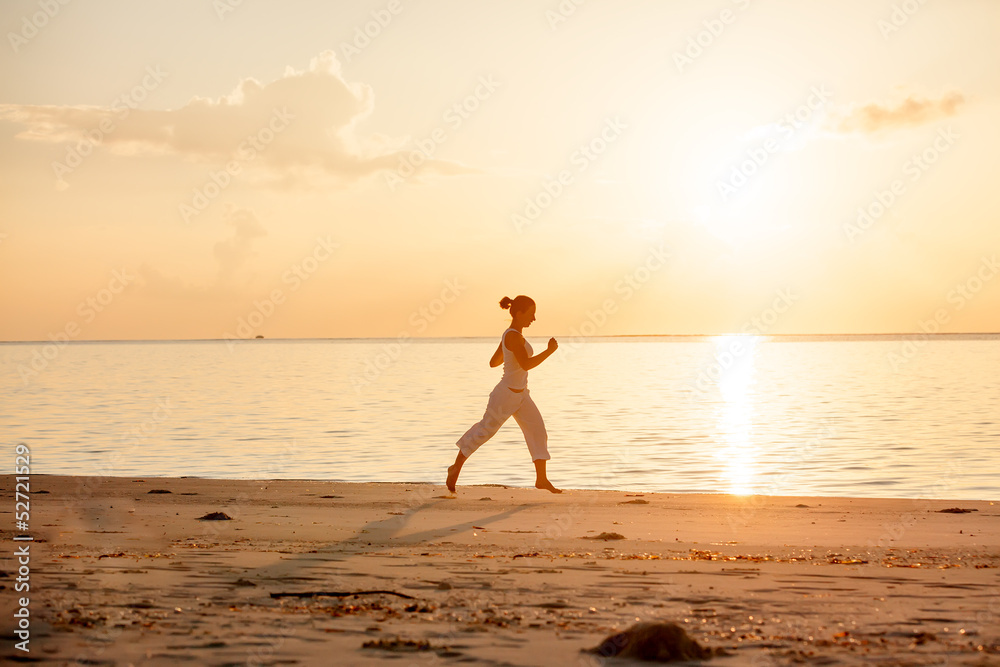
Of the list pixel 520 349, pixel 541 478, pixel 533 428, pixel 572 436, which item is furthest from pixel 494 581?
pixel 572 436

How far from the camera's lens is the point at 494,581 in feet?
20.4

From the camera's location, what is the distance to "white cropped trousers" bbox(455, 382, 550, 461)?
1120 centimetres

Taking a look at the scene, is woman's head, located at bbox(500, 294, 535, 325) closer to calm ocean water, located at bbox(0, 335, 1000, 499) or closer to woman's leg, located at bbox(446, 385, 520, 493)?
woman's leg, located at bbox(446, 385, 520, 493)

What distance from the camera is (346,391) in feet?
144

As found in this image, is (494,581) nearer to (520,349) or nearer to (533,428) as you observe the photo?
(520,349)

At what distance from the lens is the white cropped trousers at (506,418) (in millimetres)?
11203

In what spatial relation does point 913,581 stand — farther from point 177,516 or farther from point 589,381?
point 589,381

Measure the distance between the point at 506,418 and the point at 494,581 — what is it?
490 cm

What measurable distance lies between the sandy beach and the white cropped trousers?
85 centimetres

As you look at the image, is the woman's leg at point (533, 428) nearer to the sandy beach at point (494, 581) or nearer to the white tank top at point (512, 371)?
the white tank top at point (512, 371)

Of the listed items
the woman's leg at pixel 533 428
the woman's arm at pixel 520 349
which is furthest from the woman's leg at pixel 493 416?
the woman's arm at pixel 520 349

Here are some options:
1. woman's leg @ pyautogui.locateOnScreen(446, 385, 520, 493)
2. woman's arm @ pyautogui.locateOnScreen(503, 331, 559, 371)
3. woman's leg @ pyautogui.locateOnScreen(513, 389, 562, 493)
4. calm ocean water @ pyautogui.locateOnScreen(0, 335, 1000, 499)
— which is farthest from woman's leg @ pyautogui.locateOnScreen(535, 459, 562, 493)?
calm ocean water @ pyautogui.locateOnScreen(0, 335, 1000, 499)

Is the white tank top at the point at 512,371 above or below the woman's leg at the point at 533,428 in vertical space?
above

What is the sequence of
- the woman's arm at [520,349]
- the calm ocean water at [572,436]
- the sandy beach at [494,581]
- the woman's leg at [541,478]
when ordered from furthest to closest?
the calm ocean water at [572,436]
the woman's leg at [541,478]
the woman's arm at [520,349]
the sandy beach at [494,581]
